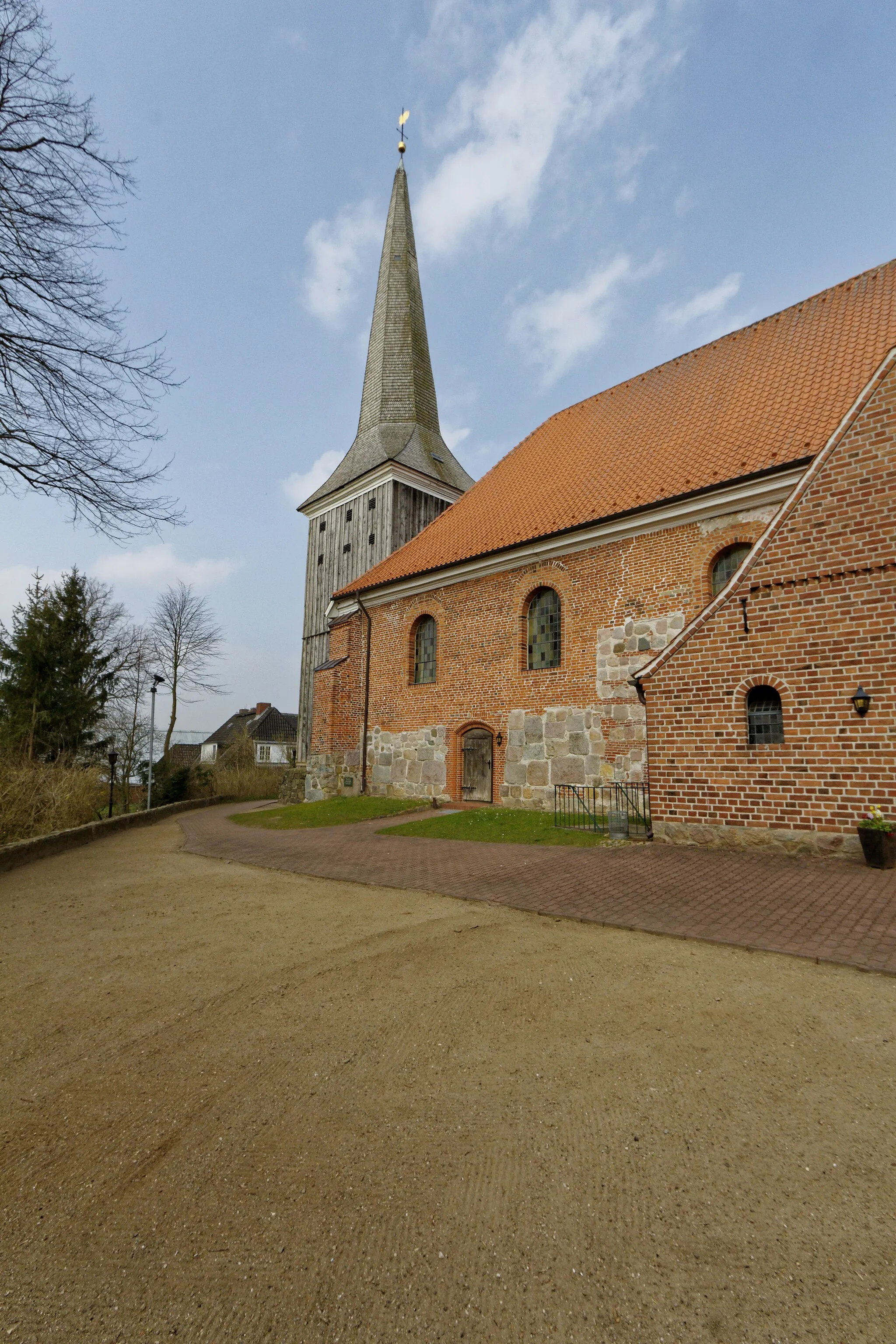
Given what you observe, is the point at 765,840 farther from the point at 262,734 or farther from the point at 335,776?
the point at 262,734

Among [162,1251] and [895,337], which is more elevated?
[895,337]

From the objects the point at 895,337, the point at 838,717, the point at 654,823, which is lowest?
the point at 654,823

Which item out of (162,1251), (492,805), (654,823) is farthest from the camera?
(492,805)

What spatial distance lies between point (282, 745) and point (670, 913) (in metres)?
44.9

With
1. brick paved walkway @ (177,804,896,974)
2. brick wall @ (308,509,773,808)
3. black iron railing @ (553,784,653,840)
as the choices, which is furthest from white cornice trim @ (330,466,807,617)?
brick paved walkway @ (177,804,896,974)

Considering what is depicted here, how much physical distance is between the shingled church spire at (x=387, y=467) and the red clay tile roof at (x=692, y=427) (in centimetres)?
512

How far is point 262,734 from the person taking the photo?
48750 millimetres

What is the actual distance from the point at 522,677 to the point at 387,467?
439 inches

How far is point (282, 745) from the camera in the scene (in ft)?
156

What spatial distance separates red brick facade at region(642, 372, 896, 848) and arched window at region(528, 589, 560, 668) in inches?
171

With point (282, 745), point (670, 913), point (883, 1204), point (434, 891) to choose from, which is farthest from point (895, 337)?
point (282, 745)

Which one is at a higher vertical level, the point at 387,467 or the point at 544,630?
the point at 387,467

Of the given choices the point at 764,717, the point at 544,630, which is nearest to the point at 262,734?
the point at 544,630

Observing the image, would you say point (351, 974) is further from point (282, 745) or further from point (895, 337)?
point (282, 745)
